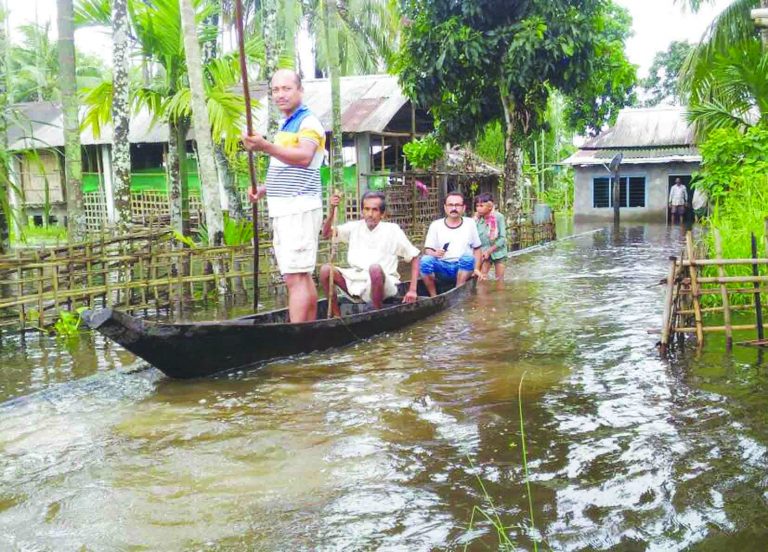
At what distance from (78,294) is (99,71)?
35805 mm

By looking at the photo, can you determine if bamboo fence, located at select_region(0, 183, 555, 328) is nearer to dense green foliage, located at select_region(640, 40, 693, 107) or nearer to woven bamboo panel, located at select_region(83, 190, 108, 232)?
woven bamboo panel, located at select_region(83, 190, 108, 232)

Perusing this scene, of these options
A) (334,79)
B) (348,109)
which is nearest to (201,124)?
(334,79)

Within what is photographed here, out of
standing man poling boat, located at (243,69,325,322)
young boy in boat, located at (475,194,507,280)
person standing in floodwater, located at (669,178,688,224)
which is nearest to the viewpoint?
standing man poling boat, located at (243,69,325,322)

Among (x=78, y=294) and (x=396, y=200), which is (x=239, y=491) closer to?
(x=78, y=294)

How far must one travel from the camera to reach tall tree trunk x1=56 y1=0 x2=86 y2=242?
8.83 metres

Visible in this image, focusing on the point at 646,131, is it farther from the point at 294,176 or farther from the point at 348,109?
the point at 294,176

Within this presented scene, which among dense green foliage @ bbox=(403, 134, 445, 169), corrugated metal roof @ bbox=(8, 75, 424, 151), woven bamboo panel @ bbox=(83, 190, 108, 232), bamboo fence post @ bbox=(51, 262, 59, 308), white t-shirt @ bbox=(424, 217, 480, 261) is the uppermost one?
corrugated metal roof @ bbox=(8, 75, 424, 151)

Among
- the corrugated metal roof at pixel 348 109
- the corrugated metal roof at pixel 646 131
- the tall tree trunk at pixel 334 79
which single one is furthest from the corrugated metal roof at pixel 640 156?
the tall tree trunk at pixel 334 79

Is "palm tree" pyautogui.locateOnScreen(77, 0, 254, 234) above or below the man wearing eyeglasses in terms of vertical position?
above

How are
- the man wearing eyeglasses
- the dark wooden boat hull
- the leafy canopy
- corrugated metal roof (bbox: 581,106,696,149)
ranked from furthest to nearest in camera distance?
corrugated metal roof (bbox: 581,106,696,149), the leafy canopy, the man wearing eyeglasses, the dark wooden boat hull

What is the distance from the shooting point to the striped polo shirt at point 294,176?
607 cm

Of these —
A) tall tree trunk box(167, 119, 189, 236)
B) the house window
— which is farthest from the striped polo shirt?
the house window

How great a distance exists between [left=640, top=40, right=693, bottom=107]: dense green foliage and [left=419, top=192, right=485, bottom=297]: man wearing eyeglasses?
31.1m

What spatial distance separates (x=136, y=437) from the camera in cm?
456
